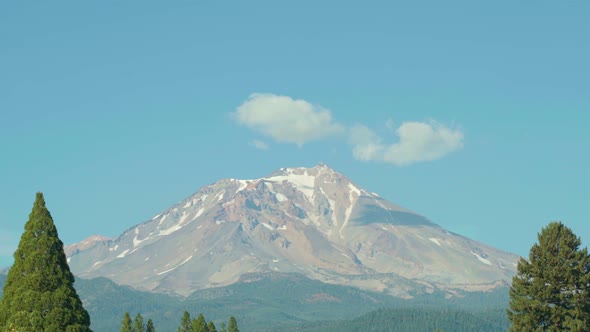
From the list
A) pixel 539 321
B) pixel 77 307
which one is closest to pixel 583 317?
pixel 539 321

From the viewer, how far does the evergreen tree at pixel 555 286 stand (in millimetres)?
57344

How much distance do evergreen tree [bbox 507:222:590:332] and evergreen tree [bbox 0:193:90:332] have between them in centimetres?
2689

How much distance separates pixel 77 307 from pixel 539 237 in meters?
28.9

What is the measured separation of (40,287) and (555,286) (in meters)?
30.6

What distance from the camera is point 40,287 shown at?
46312mm

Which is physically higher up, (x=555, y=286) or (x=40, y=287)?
(x=555, y=286)

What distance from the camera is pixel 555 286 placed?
2279 inches

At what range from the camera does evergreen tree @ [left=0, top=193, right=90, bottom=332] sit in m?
45.5

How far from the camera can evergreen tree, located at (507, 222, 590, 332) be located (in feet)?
188

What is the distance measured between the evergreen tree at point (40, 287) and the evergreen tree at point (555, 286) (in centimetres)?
2689

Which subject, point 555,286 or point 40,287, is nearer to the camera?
point 40,287

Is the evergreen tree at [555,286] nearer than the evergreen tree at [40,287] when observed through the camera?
No

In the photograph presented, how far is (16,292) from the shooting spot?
152 ft

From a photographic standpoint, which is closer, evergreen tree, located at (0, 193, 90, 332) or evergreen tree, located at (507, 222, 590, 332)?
evergreen tree, located at (0, 193, 90, 332)
